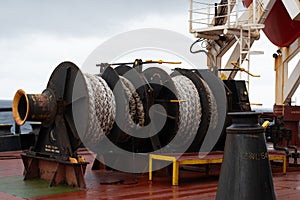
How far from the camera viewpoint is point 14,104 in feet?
22.3

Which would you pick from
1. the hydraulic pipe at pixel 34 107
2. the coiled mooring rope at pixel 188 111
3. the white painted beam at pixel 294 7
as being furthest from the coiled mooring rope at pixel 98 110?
the white painted beam at pixel 294 7

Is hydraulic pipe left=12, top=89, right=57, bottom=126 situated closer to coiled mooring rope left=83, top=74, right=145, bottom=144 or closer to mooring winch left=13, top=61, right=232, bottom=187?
mooring winch left=13, top=61, right=232, bottom=187

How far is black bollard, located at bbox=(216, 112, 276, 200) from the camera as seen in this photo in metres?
4.31

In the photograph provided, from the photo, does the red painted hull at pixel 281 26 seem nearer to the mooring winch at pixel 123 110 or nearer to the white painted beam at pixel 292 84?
the white painted beam at pixel 292 84

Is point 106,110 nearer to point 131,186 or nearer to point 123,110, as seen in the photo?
point 123,110

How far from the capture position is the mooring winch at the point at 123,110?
6.62 m

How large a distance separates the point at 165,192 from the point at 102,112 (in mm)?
1317

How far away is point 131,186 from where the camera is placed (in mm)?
6520

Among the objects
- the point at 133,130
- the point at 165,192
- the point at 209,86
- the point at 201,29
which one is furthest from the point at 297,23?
the point at 165,192

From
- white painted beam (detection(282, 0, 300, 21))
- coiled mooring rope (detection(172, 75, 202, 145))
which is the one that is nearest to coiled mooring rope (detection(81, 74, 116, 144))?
coiled mooring rope (detection(172, 75, 202, 145))

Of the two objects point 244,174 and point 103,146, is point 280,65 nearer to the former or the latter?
point 103,146

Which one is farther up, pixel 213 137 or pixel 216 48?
pixel 216 48

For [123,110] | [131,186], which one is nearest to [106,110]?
[123,110]

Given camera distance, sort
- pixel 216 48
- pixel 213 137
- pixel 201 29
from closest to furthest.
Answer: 1. pixel 213 137
2. pixel 201 29
3. pixel 216 48
